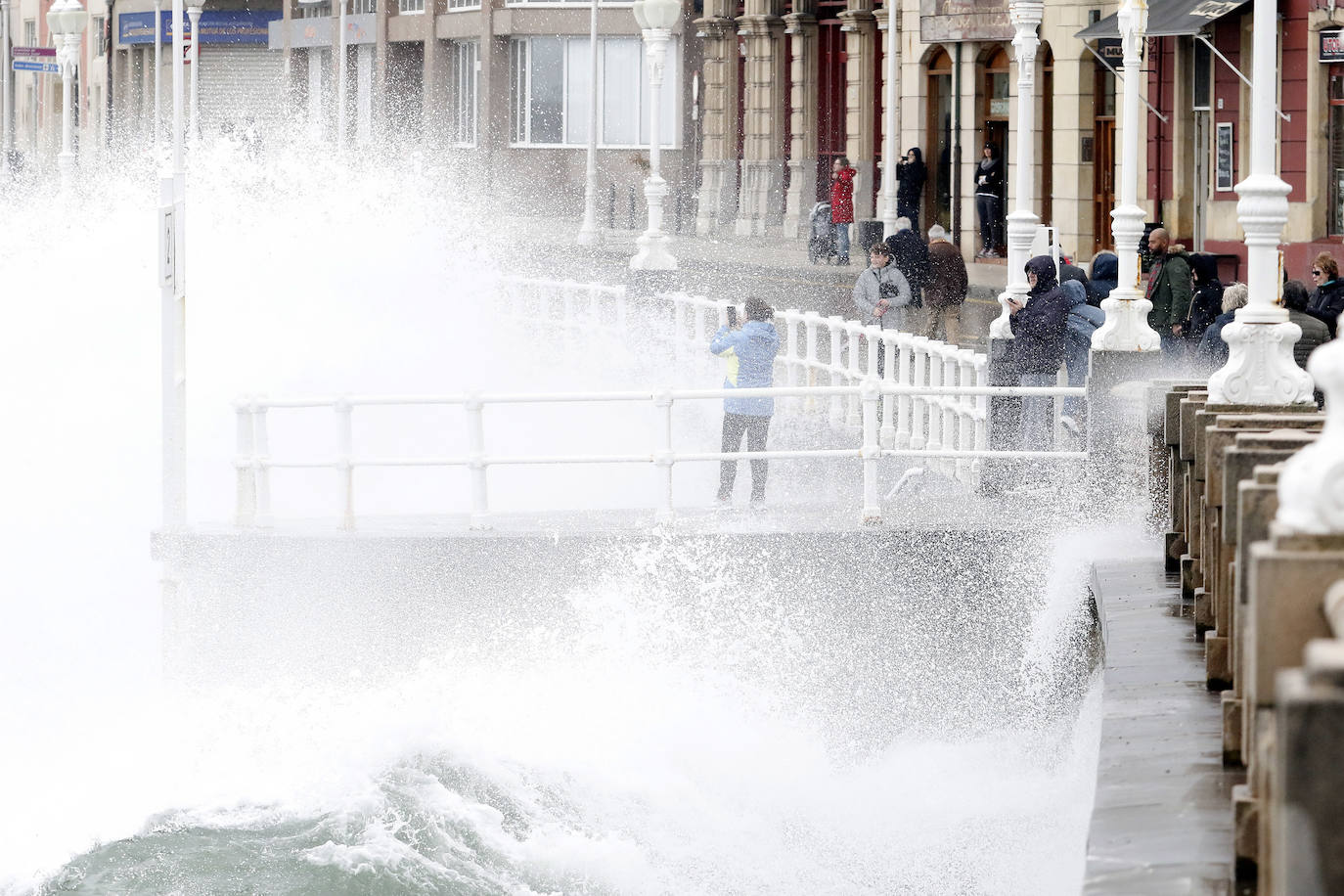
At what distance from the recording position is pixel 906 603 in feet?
43.7

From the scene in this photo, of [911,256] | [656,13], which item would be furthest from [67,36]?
[911,256]

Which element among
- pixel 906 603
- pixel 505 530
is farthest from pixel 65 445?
pixel 906 603

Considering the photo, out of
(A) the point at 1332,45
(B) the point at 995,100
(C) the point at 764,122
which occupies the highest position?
(C) the point at 764,122

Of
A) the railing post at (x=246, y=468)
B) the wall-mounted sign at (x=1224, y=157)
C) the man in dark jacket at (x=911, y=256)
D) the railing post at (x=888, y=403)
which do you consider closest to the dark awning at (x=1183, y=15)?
the wall-mounted sign at (x=1224, y=157)

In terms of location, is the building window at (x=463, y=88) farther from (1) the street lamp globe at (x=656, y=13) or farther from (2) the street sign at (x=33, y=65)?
(1) the street lamp globe at (x=656, y=13)

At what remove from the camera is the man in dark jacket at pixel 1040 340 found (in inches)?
584

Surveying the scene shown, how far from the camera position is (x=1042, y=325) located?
14.9m

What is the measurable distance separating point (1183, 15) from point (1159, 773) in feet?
72.8

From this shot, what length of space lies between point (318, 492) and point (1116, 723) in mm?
15515

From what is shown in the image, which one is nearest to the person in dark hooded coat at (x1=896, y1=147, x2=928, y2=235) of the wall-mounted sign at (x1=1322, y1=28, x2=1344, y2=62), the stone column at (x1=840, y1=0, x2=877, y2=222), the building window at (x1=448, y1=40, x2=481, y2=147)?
the stone column at (x1=840, y1=0, x2=877, y2=222)

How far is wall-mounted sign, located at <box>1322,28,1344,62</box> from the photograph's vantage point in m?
23.9

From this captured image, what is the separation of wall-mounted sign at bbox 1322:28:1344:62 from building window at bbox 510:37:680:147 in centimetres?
2800

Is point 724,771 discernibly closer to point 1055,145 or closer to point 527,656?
point 527,656

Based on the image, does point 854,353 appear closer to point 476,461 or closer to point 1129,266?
point 1129,266
